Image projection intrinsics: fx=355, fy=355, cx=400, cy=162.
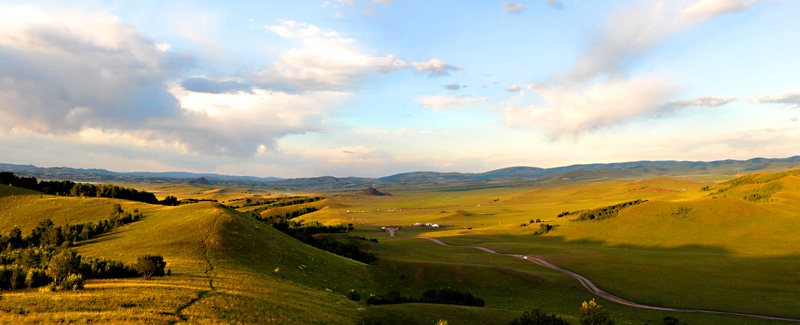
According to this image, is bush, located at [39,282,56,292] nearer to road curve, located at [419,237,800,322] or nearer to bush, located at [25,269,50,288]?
bush, located at [25,269,50,288]

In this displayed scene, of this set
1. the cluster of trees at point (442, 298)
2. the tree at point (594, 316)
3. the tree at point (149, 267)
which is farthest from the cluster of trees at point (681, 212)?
the tree at point (149, 267)

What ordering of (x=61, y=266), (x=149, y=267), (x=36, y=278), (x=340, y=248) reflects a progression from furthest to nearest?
(x=340, y=248)
(x=149, y=267)
(x=61, y=266)
(x=36, y=278)

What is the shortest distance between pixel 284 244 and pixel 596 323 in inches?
1766

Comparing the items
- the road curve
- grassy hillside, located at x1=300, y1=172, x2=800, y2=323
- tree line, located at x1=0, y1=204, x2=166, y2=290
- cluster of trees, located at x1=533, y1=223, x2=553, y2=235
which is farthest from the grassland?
cluster of trees, located at x1=533, y1=223, x2=553, y2=235

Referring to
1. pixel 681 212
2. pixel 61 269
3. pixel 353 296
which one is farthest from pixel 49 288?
pixel 681 212

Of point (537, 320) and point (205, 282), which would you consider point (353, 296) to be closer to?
point (205, 282)

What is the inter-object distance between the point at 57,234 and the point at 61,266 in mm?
40947

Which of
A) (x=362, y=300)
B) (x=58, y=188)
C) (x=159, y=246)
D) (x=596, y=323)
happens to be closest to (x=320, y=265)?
(x=362, y=300)

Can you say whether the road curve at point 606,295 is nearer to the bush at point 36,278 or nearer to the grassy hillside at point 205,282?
the grassy hillside at point 205,282

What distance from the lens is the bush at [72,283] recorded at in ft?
77.2

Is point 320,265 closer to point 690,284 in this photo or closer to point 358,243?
point 358,243

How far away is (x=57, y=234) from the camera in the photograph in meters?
54.2

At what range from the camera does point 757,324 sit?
144 ft

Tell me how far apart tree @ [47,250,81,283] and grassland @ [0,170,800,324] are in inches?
65.5
